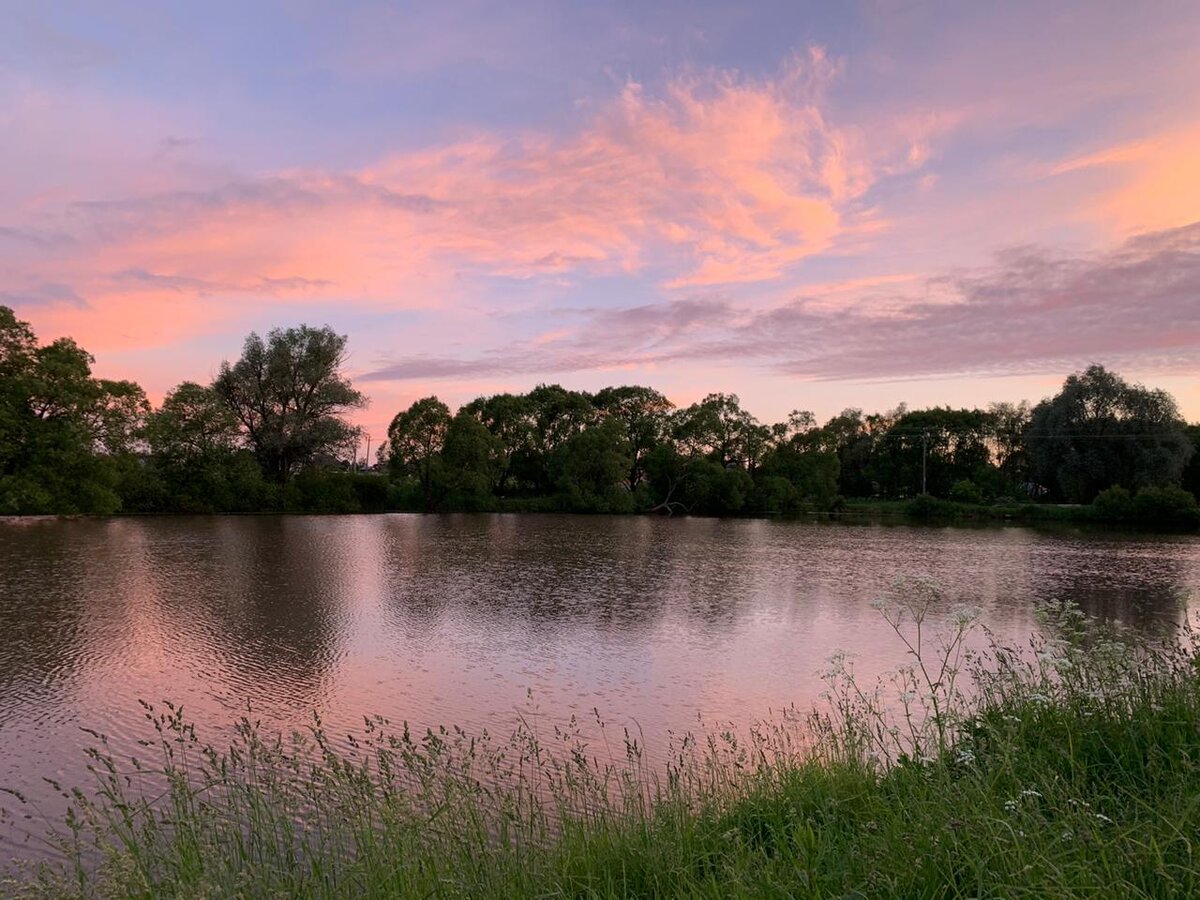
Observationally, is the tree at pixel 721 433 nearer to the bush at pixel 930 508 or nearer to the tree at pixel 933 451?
the bush at pixel 930 508

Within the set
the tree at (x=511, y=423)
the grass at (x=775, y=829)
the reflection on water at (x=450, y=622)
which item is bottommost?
the reflection on water at (x=450, y=622)

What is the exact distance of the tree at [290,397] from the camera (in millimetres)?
59062

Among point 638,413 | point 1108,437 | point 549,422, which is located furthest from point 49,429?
point 1108,437

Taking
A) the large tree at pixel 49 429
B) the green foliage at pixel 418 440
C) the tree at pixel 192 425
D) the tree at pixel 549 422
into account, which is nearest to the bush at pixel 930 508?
the tree at pixel 549 422

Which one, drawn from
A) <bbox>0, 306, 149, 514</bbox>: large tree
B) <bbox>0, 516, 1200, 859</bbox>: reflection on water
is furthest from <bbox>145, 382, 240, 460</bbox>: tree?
<bbox>0, 516, 1200, 859</bbox>: reflection on water

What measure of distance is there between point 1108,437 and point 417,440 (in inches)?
2442

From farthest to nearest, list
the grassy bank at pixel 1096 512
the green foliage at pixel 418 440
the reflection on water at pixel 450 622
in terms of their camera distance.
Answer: the green foliage at pixel 418 440, the grassy bank at pixel 1096 512, the reflection on water at pixel 450 622

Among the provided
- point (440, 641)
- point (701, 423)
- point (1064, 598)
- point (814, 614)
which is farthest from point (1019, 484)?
point (440, 641)

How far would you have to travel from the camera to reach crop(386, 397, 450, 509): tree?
2650 inches

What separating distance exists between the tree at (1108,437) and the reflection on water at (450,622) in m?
35.7

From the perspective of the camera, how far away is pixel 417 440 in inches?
2660

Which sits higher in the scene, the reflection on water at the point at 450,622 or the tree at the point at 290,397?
the tree at the point at 290,397

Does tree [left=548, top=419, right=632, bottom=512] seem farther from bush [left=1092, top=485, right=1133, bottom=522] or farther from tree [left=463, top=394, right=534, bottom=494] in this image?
bush [left=1092, top=485, right=1133, bottom=522]

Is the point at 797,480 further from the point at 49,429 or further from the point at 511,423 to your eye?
the point at 49,429
